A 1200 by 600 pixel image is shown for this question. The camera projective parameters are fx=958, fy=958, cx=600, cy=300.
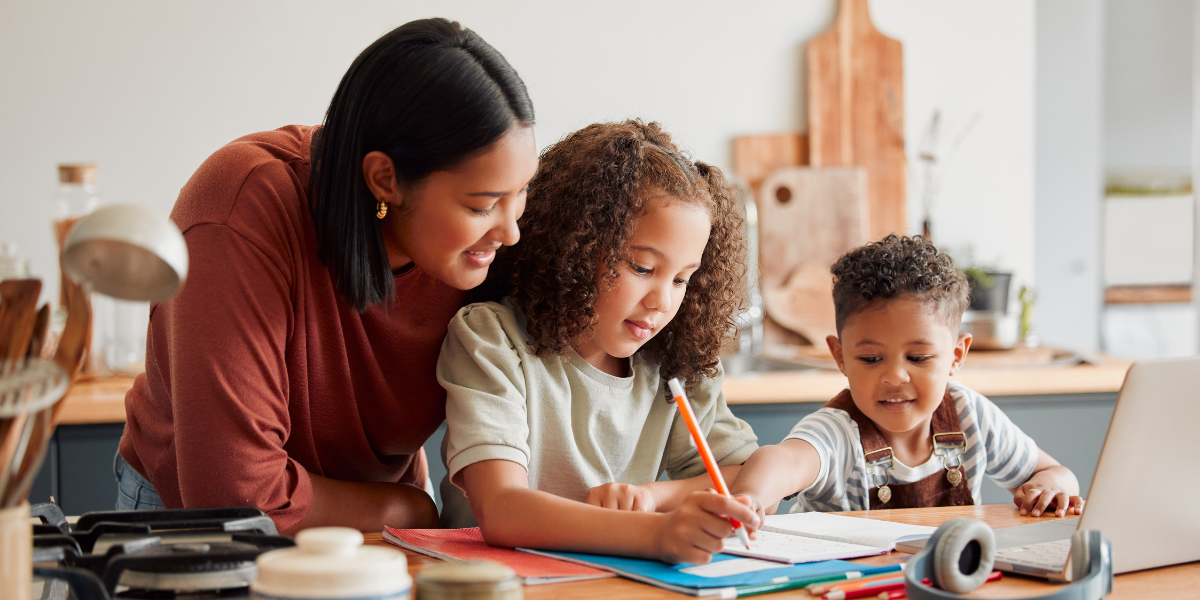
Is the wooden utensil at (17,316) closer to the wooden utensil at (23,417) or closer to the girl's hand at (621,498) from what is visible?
the wooden utensil at (23,417)

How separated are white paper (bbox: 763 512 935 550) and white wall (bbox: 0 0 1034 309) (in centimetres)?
169

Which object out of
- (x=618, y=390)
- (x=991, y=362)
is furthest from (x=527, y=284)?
(x=991, y=362)

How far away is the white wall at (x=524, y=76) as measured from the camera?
2.34 m

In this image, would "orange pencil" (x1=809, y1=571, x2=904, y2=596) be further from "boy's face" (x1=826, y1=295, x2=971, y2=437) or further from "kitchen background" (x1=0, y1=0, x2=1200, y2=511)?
"kitchen background" (x1=0, y1=0, x2=1200, y2=511)

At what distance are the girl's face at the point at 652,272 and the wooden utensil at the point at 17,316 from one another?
629 mm

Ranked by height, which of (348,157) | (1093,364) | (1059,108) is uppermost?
(1059,108)

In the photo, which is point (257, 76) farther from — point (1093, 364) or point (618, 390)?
point (1093, 364)

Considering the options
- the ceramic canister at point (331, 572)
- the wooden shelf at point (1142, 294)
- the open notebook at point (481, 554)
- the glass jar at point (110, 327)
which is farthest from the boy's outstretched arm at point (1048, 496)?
the wooden shelf at point (1142, 294)

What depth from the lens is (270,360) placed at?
3.24 feet

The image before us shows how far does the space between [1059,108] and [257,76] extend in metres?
3.27

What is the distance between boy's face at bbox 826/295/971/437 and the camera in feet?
4.09

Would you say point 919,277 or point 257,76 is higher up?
point 257,76

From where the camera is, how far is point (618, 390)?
120 cm

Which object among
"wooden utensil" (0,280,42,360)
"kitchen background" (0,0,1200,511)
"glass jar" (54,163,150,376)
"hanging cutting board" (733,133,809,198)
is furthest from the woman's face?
"hanging cutting board" (733,133,809,198)
